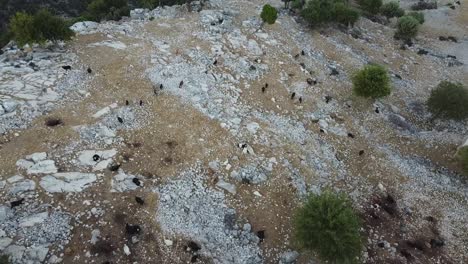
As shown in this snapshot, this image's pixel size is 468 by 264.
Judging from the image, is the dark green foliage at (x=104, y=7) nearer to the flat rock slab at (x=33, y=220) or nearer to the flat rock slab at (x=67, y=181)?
the flat rock slab at (x=67, y=181)

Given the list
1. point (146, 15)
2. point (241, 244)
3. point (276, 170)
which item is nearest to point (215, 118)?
point (276, 170)

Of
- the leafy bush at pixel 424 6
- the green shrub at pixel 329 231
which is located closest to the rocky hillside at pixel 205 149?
the green shrub at pixel 329 231

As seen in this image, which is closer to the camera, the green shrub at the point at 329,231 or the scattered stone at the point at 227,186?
the green shrub at the point at 329,231

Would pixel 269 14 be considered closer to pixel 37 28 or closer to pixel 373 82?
pixel 373 82

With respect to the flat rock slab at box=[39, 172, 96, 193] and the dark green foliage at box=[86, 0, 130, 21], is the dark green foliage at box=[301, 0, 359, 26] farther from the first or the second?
the flat rock slab at box=[39, 172, 96, 193]

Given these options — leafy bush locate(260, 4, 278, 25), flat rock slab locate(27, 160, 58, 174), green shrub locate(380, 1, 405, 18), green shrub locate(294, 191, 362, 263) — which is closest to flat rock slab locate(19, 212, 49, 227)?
flat rock slab locate(27, 160, 58, 174)

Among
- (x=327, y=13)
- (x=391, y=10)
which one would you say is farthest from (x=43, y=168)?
(x=391, y=10)

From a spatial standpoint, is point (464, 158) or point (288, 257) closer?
point (288, 257)
